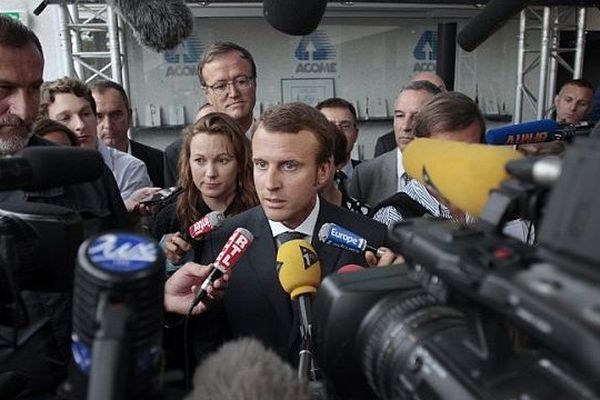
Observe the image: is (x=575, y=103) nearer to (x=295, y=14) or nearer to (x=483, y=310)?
(x=295, y=14)

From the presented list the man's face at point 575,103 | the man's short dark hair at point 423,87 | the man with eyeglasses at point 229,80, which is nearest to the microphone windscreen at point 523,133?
the man with eyeglasses at point 229,80

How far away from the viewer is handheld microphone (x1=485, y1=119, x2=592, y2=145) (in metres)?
1.09

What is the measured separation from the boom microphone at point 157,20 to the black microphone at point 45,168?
0.35 meters

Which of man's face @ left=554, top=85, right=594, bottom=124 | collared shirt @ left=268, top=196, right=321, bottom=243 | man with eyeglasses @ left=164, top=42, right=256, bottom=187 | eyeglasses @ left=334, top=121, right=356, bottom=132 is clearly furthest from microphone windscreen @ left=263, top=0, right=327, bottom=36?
man's face @ left=554, top=85, right=594, bottom=124

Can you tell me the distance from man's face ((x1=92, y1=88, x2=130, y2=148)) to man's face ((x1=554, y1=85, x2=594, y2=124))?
265 centimetres

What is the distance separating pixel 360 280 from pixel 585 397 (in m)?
0.26

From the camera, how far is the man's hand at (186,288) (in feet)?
3.13

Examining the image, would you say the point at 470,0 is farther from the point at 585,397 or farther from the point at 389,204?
the point at 585,397

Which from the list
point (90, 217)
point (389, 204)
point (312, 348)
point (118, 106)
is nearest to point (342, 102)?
point (118, 106)

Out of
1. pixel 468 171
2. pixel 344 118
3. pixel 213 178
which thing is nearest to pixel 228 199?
pixel 213 178

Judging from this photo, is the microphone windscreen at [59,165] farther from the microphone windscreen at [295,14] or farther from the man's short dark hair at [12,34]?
the man's short dark hair at [12,34]

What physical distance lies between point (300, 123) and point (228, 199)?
0.43m

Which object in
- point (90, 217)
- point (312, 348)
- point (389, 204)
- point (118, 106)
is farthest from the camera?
point (118, 106)

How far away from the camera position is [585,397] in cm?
38
